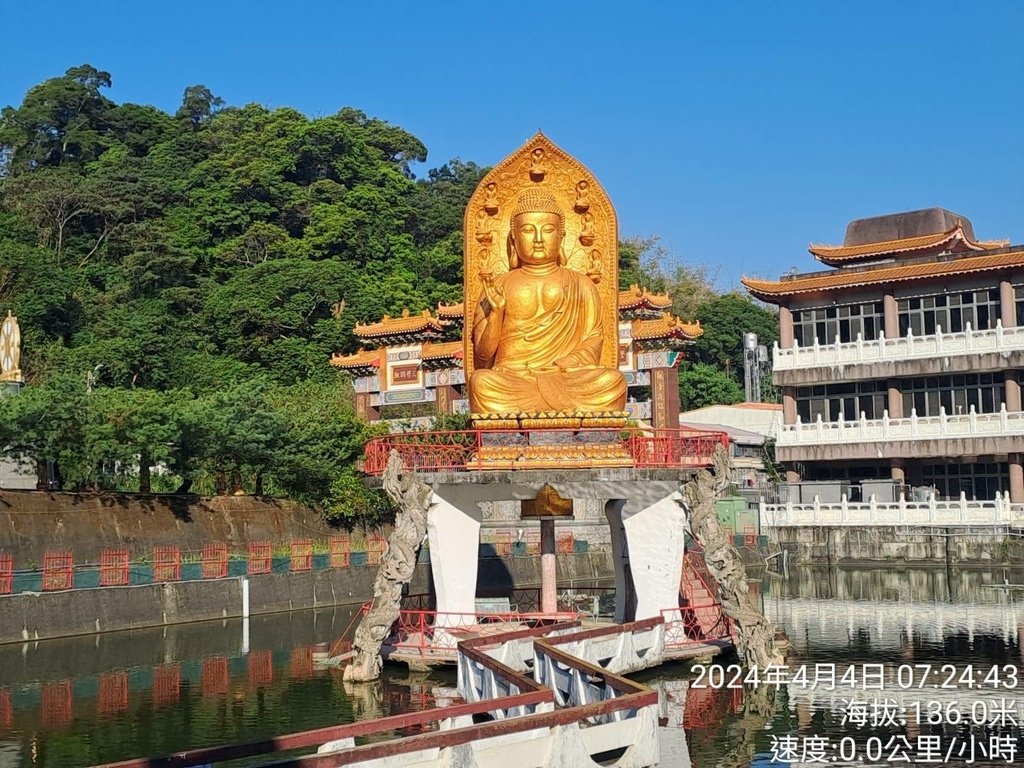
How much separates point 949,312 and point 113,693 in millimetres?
34625

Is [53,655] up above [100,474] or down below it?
below

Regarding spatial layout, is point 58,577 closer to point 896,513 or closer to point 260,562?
point 260,562

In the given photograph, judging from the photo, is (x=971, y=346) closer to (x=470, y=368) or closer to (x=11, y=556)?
(x=470, y=368)

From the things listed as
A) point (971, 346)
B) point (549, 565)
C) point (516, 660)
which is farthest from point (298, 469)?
point (971, 346)

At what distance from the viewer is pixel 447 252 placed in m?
68.9

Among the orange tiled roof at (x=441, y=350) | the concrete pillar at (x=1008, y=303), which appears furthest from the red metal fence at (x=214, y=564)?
the concrete pillar at (x=1008, y=303)

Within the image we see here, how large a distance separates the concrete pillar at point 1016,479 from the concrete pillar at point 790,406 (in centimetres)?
841

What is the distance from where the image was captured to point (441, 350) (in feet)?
169

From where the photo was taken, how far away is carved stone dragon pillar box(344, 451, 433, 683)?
791 inches

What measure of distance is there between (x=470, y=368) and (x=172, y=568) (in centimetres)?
948

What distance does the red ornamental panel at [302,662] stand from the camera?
21688 millimetres

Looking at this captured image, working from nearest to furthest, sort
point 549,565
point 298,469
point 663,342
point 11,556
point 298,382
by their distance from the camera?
point 549,565
point 11,556
point 298,469
point 663,342
point 298,382

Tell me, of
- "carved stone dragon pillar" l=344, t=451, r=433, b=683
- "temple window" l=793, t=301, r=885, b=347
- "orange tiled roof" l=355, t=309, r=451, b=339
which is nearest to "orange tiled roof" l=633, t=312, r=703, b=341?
"temple window" l=793, t=301, r=885, b=347

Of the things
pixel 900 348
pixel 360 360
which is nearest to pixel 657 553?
pixel 900 348
